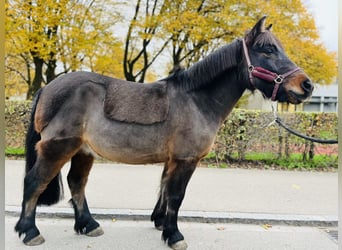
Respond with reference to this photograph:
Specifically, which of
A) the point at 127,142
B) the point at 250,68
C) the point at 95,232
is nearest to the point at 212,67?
the point at 250,68

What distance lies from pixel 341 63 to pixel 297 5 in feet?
37.0

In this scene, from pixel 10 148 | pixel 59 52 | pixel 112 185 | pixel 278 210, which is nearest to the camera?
pixel 278 210

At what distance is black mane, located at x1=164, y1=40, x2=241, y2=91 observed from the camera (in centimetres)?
291

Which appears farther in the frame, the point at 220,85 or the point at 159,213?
the point at 159,213

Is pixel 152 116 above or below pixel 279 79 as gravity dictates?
below

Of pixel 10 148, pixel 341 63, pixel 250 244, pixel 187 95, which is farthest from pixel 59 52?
pixel 341 63

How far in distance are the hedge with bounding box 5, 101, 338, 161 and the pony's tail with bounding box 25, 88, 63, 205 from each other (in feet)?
14.0

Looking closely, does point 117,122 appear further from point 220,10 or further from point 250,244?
point 220,10

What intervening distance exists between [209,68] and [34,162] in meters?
2.06

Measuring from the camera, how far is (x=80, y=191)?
3258 mm

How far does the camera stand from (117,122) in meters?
2.85

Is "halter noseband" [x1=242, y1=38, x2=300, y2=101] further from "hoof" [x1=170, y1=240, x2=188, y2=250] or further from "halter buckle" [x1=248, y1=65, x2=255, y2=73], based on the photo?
"hoof" [x1=170, y1=240, x2=188, y2=250]

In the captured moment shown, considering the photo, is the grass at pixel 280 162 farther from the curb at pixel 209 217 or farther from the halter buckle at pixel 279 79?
the halter buckle at pixel 279 79

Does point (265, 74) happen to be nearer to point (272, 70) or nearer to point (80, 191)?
point (272, 70)
